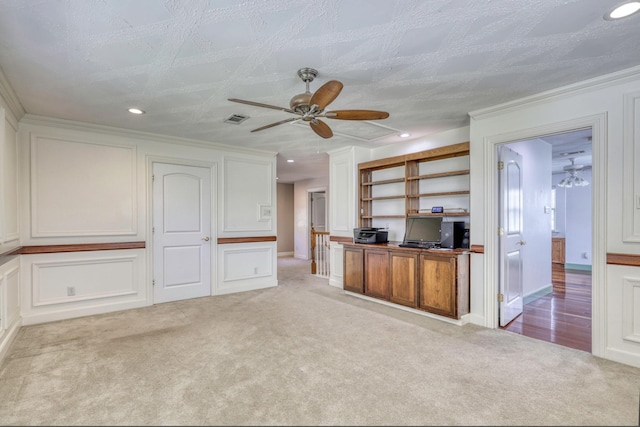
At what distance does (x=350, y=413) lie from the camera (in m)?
1.92

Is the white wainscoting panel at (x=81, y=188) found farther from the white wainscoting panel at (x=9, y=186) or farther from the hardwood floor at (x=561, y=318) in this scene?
the hardwood floor at (x=561, y=318)

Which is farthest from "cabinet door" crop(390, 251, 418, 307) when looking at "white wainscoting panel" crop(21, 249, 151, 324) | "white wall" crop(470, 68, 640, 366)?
"white wainscoting panel" crop(21, 249, 151, 324)

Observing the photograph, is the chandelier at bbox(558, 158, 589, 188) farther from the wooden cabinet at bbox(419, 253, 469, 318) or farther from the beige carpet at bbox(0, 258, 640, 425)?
the beige carpet at bbox(0, 258, 640, 425)

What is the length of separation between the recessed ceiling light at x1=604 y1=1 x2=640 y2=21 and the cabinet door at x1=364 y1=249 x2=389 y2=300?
306cm

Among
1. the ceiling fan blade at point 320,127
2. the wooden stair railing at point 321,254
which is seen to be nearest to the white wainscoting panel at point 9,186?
the ceiling fan blade at point 320,127

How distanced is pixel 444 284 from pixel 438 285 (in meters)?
0.08

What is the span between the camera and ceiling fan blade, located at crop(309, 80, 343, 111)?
2125mm

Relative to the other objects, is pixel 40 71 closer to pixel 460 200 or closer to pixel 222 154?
pixel 222 154

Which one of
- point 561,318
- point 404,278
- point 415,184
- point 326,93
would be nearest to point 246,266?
point 404,278

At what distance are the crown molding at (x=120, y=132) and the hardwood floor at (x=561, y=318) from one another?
14.8 ft

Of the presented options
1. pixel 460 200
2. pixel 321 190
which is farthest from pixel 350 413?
pixel 321 190

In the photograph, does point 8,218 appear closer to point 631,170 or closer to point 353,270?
point 353,270

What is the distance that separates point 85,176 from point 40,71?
5.80 ft

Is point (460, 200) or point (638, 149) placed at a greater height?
point (638, 149)
